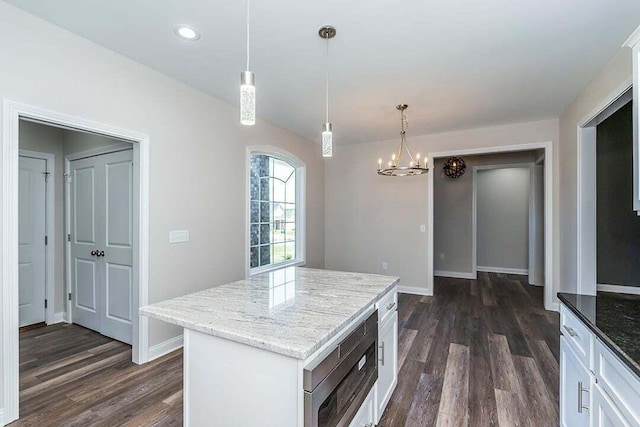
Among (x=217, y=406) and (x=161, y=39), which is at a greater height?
(x=161, y=39)

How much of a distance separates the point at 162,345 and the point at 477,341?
Result: 10.5 feet

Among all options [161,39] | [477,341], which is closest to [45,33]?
[161,39]

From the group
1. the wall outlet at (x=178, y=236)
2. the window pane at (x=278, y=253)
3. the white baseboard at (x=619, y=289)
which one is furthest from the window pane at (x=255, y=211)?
the white baseboard at (x=619, y=289)

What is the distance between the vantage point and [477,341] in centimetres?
328

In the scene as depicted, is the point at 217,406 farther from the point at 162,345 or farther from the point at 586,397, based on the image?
the point at 162,345

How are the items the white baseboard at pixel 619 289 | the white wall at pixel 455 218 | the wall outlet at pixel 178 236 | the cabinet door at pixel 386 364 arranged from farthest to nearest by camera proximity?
1. the white wall at pixel 455 218
2. the white baseboard at pixel 619 289
3. the wall outlet at pixel 178 236
4. the cabinet door at pixel 386 364

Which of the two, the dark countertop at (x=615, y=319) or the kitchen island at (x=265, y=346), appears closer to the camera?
the dark countertop at (x=615, y=319)

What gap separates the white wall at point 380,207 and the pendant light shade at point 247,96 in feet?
13.3

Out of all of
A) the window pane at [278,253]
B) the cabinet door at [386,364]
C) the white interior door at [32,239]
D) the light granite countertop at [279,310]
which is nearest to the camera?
the light granite countertop at [279,310]

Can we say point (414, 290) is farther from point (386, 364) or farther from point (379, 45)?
point (379, 45)

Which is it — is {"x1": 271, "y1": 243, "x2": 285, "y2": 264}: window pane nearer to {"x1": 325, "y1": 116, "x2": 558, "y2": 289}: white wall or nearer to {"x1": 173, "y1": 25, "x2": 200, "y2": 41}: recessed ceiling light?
{"x1": 325, "y1": 116, "x2": 558, "y2": 289}: white wall

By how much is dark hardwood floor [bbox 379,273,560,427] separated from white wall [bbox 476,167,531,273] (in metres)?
2.42

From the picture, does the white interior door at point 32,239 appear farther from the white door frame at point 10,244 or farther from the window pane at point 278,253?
the window pane at point 278,253

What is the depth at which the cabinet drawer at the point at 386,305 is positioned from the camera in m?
1.95
